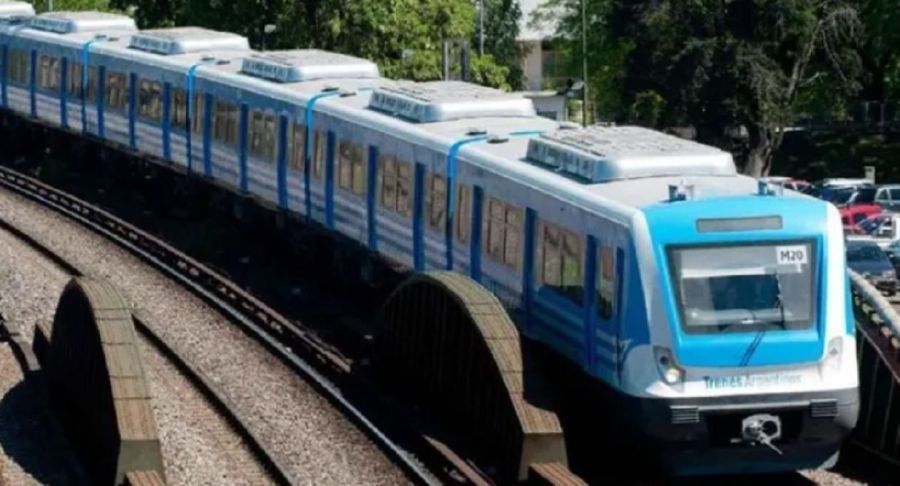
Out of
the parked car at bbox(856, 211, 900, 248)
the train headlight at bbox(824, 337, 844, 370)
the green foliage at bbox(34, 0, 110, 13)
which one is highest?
the green foliage at bbox(34, 0, 110, 13)

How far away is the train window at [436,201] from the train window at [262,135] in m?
7.63

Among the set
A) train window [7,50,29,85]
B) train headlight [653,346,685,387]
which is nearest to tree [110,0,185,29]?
train window [7,50,29,85]

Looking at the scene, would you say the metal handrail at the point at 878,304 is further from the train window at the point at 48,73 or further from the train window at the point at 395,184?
the train window at the point at 48,73

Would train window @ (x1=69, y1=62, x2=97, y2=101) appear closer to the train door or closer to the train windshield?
the train door

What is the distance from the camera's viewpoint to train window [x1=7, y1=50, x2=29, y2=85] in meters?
46.2

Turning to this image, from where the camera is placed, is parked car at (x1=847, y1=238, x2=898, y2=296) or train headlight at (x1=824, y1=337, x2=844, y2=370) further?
parked car at (x1=847, y1=238, x2=898, y2=296)

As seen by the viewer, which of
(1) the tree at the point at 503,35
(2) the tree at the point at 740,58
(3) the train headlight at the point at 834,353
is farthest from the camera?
(1) the tree at the point at 503,35

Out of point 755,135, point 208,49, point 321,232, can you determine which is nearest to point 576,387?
point 321,232

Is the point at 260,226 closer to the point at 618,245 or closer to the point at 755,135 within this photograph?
the point at 618,245

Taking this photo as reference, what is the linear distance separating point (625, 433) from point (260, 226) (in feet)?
56.9

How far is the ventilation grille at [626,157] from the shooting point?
766 inches

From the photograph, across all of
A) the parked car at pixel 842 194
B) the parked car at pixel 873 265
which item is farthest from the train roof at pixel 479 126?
the parked car at pixel 842 194

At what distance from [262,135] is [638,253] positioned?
51.2 ft

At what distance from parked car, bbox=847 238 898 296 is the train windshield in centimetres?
2071
